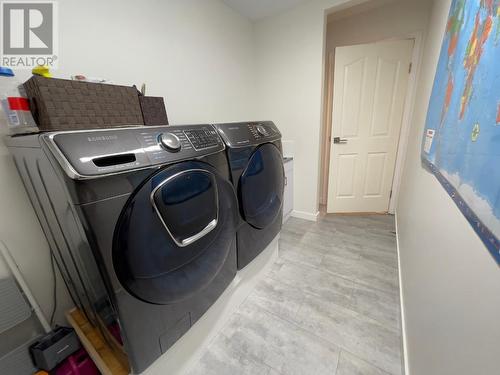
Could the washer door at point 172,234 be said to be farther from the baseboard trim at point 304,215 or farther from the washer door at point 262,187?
the baseboard trim at point 304,215

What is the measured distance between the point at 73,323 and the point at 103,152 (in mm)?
947

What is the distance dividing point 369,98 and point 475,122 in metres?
2.08

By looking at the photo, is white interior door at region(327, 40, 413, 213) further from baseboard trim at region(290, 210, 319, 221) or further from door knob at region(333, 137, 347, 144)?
baseboard trim at region(290, 210, 319, 221)

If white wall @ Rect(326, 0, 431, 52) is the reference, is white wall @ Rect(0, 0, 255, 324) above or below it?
below

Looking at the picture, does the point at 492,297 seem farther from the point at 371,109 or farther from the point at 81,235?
the point at 371,109

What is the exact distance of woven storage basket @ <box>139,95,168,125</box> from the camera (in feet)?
3.48

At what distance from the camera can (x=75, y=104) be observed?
0.78m

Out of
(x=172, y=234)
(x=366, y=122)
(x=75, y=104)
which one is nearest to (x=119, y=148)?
(x=172, y=234)

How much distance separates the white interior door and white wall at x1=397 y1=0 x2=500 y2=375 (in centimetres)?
150

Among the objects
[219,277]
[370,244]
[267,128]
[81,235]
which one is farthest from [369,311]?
[81,235]

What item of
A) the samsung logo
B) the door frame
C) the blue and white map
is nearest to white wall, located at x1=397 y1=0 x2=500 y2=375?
the blue and white map

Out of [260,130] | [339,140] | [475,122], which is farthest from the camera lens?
[339,140]

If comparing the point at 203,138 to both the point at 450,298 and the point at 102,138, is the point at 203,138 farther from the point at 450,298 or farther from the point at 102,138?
the point at 450,298

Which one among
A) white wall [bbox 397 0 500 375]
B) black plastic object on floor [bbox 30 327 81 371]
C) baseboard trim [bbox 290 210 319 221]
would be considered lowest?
baseboard trim [bbox 290 210 319 221]
